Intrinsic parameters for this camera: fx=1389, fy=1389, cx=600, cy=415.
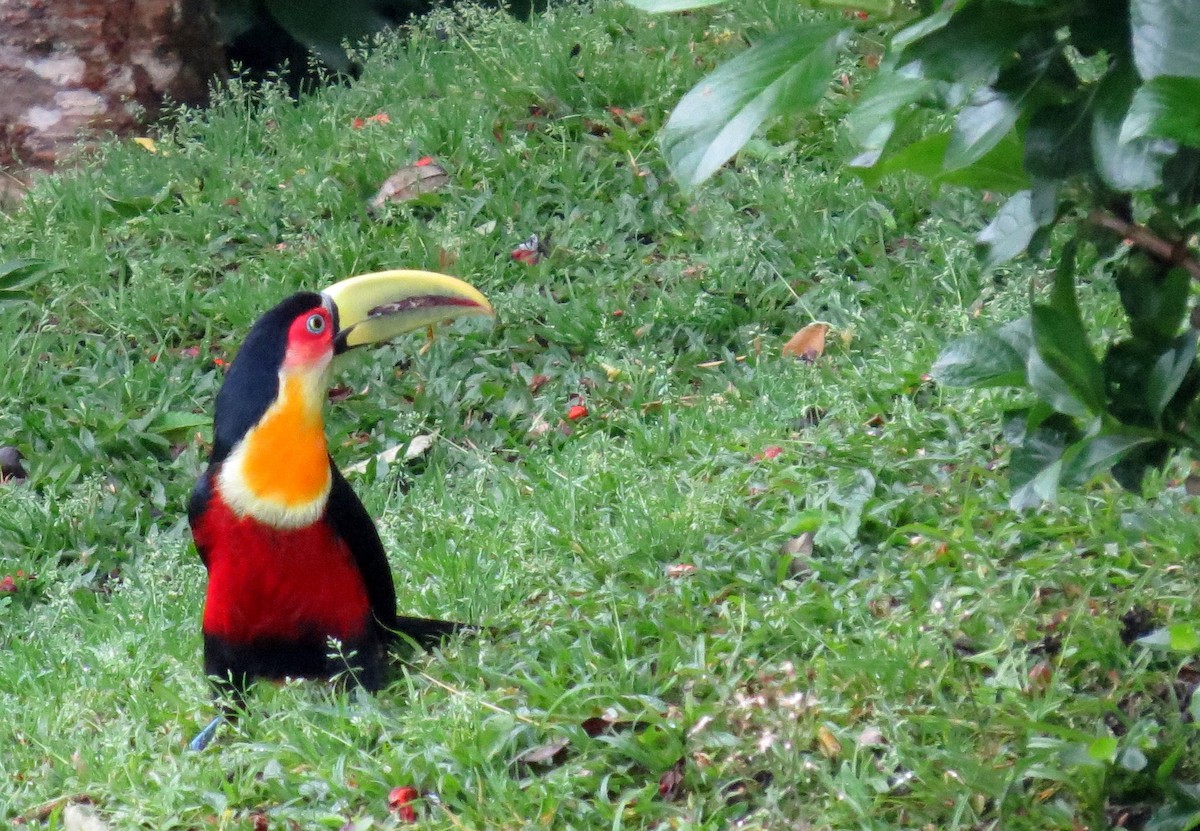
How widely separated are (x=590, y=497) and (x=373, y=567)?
77cm

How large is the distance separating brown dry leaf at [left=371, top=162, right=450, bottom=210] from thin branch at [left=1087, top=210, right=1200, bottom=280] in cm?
431

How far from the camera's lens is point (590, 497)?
3871 millimetres

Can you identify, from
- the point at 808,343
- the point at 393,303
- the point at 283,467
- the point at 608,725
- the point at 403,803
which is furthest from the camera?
the point at 808,343

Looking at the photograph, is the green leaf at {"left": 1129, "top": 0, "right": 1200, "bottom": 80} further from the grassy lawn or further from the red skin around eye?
the red skin around eye

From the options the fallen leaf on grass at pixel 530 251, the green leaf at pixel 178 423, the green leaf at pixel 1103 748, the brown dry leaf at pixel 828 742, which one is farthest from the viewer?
the fallen leaf on grass at pixel 530 251

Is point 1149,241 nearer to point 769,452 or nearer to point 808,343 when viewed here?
point 769,452

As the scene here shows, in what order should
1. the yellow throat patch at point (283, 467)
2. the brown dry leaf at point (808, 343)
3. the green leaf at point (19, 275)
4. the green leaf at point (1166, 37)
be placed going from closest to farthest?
1. the green leaf at point (1166, 37)
2. the yellow throat patch at point (283, 467)
3. the brown dry leaf at point (808, 343)
4. the green leaf at point (19, 275)

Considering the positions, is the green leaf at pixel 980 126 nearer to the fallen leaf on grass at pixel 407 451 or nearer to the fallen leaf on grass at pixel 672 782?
the fallen leaf on grass at pixel 672 782

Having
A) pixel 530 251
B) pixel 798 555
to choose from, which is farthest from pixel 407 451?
pixel 798 555

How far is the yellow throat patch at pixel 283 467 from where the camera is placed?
318cm

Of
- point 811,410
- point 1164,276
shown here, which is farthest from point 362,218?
point 1164,276

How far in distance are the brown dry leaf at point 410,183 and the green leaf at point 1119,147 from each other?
4489mm

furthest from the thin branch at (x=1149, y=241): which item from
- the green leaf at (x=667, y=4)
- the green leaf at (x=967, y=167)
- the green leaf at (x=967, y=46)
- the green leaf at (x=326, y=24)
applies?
the green leaf at (x=326, y=24)

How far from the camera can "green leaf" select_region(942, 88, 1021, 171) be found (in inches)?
59.1
